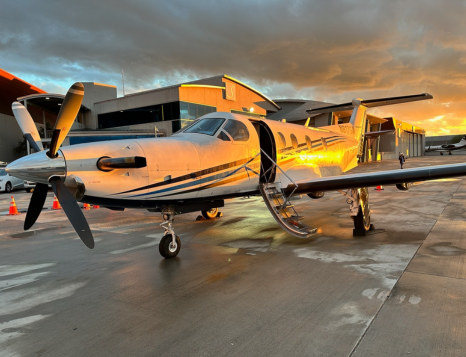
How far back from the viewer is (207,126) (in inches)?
278

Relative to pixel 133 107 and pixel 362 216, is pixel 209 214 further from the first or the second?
pixel 133 107

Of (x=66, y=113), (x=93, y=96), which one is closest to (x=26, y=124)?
(x=66, y=113)

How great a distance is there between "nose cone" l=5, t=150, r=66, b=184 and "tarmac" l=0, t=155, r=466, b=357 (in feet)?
6.02

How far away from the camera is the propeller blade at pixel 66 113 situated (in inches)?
180

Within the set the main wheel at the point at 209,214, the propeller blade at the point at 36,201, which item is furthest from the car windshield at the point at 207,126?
the main wheel at the point at 209,214

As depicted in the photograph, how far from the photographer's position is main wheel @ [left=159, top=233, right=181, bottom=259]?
640 centimetres

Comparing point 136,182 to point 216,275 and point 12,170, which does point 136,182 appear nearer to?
point 12,170

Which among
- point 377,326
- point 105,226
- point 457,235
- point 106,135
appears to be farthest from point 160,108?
point 377,326

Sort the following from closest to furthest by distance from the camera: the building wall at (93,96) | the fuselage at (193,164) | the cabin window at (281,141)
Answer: the fuselage at (193,164) → the cabin window at (281,141) → the building wall at (93,96)

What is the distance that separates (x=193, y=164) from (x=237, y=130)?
1677mm

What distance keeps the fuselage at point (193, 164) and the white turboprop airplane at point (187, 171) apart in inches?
0.6

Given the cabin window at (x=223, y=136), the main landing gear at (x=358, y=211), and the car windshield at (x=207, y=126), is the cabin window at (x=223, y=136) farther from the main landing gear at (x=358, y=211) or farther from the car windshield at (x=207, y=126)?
the main landing gear at (x=358, y=211)

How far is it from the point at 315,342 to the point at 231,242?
456 centimetres

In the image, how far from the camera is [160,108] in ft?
112
